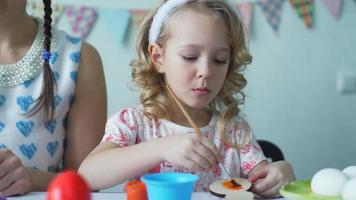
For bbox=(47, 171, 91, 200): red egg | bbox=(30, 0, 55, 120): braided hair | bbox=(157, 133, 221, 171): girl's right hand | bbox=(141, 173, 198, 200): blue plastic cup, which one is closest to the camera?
bbox=(47, 171, 91, 200): red egg

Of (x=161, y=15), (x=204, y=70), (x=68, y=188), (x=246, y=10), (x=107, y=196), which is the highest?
(x=246, y=10)

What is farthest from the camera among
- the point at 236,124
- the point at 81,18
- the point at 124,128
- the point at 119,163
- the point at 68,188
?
the point at 81,18

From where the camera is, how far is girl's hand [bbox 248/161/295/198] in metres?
0.84

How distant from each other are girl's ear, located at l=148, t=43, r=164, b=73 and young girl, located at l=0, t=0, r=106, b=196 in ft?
0.58

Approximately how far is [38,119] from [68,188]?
69cm

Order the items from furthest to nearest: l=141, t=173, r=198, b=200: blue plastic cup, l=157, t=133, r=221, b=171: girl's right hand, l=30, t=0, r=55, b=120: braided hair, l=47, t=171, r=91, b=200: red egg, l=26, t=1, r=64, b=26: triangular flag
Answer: l=26, t=1, r=64, b=26: triangular flag < l=30, t=0, r=55, b=120: braided hair < l=157, t=133, r=221, b=171: girl's right hand < l=141, t=173, r=198, b=200: blue plastic cup < l=47, t=171, r=91, b=200: red egg

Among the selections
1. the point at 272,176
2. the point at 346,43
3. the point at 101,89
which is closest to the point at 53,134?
the point at 101,89

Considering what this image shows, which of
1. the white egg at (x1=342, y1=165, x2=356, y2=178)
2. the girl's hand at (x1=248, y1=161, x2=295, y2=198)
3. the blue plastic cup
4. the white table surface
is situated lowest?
the white table surface

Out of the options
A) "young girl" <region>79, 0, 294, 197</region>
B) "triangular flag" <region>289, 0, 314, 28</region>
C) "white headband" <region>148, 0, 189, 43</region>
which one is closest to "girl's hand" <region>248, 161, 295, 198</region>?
"young girl" <region>79, 0, 294, 197</region>

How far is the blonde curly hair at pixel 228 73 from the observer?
3.43ft

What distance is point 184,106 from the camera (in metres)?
1.07

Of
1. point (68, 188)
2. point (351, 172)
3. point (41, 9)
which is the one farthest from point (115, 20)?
point (68, 188)

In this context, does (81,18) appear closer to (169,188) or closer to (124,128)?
(124,128)

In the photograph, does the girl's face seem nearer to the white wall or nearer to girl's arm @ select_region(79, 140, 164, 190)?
girl's arm @ select_region(79, 140, 164, 190)
